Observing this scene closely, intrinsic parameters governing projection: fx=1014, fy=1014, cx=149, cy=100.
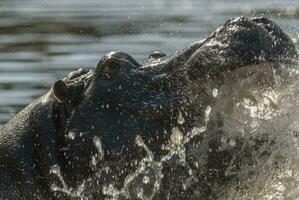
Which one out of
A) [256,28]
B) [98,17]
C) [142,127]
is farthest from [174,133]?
[98,17]

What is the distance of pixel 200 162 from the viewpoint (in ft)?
14.7

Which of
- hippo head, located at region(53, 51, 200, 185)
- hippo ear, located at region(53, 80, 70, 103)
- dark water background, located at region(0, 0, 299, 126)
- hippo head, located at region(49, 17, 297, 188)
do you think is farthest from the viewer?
dark water background, located at region(0, 0, 299, 126)

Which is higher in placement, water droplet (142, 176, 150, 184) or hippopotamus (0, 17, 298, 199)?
hippopotamus (0, 17, 298, 199)

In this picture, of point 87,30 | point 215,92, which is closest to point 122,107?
point 215,92

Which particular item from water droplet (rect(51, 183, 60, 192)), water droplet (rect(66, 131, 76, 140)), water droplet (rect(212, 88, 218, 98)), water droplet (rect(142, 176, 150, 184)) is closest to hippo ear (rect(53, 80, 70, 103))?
water droplet (rect(66, 131, 76, 140))

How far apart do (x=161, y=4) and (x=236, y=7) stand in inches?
70.5

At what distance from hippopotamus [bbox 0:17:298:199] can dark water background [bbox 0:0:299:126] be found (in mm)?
4332

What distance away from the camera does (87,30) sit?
13969 millimetres

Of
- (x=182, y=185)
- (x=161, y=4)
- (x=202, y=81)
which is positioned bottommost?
(x=161, y=4)

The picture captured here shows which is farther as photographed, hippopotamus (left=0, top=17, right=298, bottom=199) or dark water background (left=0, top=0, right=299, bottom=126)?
dark water background (left=0, top=0, right=299, bottom=126)

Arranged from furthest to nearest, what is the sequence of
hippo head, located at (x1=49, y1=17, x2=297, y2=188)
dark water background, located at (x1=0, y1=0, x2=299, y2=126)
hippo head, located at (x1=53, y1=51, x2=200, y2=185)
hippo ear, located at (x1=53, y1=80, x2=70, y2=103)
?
dark water background, located at (x1=0, y1=0, x2=299, y2=126), hippo ear, located at (x1=53, y1=80, x2=70, y2=103), hippo head, located at (x1=53, y1=51, x2=200, y2=185), hippo head, located at (x1=49, y1=17, x2=297, y2=188)

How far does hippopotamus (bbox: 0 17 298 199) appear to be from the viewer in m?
4.40

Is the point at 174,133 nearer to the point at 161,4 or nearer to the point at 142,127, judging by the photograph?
the point at 142,127

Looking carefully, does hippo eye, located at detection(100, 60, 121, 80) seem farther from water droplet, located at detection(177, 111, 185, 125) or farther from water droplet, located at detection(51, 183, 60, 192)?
water droplet, located at detection(51, 183, 60, 192)
